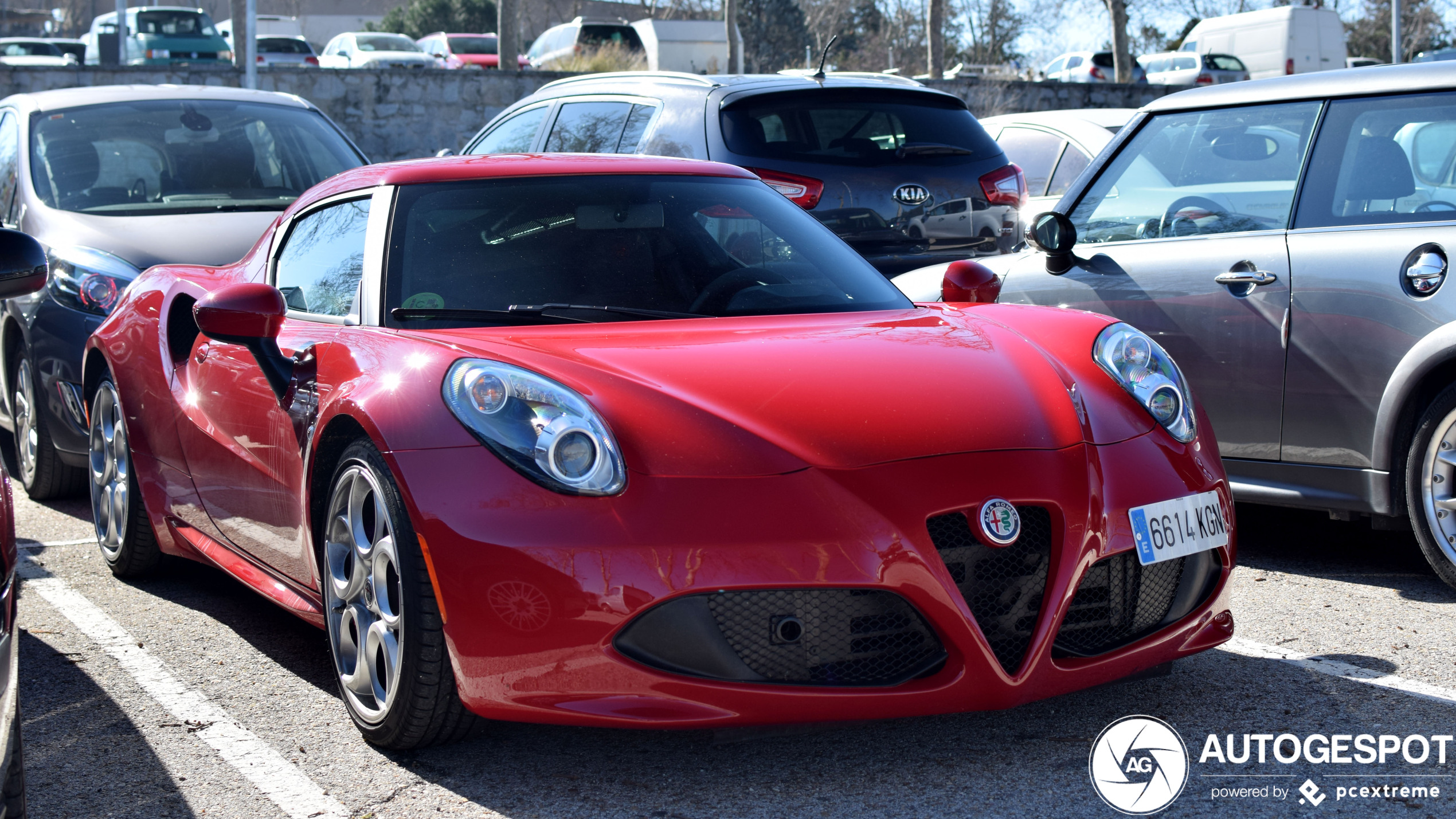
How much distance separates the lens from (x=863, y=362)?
328cm

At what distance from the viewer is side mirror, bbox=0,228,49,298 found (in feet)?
9.68

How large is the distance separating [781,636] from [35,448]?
15.1ft

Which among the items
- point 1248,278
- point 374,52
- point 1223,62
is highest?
point 374,52

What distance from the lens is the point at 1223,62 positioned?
35594mm

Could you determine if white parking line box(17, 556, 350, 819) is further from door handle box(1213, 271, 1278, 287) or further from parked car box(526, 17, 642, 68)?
parked car box(526, 17, 642, 68)

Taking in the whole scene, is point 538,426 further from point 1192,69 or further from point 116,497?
point 1192,69

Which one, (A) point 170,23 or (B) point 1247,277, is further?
(A) point 170,23

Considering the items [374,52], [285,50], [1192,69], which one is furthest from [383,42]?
[1192,69]

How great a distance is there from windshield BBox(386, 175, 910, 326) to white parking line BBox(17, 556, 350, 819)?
1.04m

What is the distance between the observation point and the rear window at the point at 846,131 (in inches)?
284

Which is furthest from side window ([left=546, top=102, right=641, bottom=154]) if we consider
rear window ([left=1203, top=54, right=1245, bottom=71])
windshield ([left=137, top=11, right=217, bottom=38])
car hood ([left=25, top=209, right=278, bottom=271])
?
windshield ([left=137, top=11, right=217, bottom=38])

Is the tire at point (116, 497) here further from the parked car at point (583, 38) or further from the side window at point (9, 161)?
the parked car at point (583, 38)

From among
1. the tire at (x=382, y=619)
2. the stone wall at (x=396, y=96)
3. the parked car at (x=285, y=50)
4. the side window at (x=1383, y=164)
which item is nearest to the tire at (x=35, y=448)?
the tire at (x=382, y=619)

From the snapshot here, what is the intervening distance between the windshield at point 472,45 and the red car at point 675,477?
33229 millimetres
